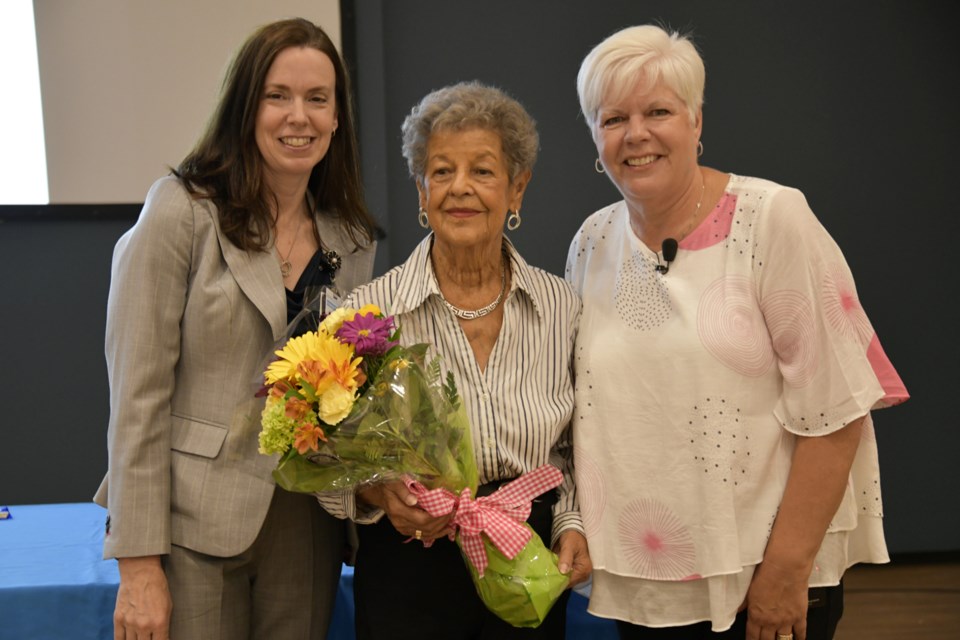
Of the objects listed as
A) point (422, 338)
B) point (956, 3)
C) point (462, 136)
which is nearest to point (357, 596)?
point (422, 338)

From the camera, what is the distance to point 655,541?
1.75 meters

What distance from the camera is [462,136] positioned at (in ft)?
5.84

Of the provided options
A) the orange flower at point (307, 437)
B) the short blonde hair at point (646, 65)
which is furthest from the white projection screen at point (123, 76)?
the orange flower at point (307, 437)

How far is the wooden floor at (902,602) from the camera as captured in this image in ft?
11.5

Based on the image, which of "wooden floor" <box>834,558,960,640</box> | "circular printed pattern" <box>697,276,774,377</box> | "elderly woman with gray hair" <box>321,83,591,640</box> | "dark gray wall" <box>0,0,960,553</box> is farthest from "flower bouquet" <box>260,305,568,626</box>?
"wooden floor" <box>834,558,960,640</box>

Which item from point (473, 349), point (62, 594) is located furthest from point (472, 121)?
point (62, 594)

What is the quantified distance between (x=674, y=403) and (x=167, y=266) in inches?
42.0

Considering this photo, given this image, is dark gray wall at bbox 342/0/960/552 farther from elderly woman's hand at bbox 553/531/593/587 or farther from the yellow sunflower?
the yellow sunflower

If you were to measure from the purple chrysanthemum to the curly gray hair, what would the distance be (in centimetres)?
48

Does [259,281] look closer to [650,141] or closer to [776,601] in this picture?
[650,141]

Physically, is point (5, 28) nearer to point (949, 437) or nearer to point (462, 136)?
point (462, 136)

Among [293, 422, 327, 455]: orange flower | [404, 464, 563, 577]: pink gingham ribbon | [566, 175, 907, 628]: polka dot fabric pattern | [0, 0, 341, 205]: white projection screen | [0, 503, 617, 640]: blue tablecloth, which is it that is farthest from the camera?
[0, 0, 341, 205]: white projection screen

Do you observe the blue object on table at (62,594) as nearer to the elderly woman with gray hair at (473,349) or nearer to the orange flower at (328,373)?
the elderly woman with gray hair at (473,349)

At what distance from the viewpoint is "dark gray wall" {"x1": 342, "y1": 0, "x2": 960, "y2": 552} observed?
3.83 m
